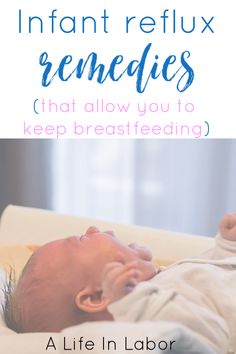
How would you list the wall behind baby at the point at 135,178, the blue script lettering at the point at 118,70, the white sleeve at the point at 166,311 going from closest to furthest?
1. the white sleeve at the point at 166,311
2. the blue script lettering at the point at 118,70
3. the wall behind baby at the point at 135,178

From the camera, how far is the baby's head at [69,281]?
0.40m

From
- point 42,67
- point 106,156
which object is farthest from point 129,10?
point 106,156

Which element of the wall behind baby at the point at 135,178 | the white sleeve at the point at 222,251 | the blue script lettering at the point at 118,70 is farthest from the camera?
the wall behind baby at the point at 135,178

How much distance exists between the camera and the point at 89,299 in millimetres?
403

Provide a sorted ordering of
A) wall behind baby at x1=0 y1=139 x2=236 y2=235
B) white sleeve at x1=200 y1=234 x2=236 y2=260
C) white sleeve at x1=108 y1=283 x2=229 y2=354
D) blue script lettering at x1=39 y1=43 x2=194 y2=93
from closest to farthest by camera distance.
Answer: white sleeve at x1=108 y1=283 x2=229 y2=354 → white sleeve at x1=200 y1=234 x2=236 y2=260 → blue script lettering at x1=39 y1=43 x2=194 y2=93 → wall behind baby at x1=0 y1=139 x2=236 y2=235

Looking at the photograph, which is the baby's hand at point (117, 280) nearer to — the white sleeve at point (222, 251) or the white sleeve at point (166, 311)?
the white sleeve at point (166, 311)

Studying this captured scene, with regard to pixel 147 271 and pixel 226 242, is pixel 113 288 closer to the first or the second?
pixel 147 271

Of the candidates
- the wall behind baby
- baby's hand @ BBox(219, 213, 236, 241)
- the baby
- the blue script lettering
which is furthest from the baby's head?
the wall behind baby

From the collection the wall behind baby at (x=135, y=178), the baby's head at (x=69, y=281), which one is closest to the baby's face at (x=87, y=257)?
the baby's head at (x=69, y=281)

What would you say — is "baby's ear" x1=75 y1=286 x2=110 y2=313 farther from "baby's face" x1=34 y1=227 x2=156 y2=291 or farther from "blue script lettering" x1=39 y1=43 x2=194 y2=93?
"blue script lettering" x1=39 y1=43 x2=194 y2=93

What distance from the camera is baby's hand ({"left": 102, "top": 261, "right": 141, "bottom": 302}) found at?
0.39m

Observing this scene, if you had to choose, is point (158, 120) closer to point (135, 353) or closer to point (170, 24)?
point (170, 24)

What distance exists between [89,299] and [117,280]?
0.09ft

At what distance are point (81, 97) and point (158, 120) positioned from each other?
4.6 inches
